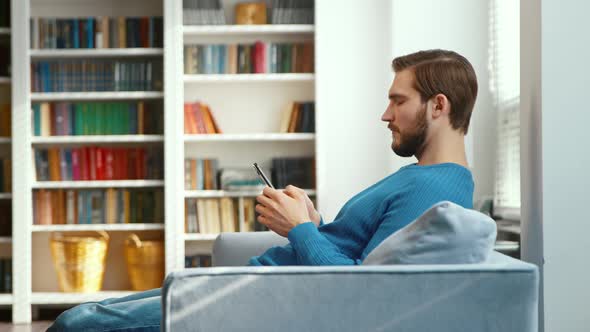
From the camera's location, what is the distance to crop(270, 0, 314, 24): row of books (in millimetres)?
5312

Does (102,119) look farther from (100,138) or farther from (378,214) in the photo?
(378,214)

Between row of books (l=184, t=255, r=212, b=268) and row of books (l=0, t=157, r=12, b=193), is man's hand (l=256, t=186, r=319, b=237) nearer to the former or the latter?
row of books (l=184, t=255, r=212, b=268)

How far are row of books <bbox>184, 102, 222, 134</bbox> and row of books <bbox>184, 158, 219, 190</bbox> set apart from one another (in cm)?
19

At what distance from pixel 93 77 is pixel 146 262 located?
4.02 ft

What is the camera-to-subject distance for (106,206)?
17.7 feet

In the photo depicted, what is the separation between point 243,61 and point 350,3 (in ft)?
2.63

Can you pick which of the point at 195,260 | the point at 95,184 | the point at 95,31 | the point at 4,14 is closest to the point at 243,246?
the point at 195,260

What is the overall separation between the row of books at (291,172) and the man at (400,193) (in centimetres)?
307

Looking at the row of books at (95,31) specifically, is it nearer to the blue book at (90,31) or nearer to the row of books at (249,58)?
the blue book at (90,31)

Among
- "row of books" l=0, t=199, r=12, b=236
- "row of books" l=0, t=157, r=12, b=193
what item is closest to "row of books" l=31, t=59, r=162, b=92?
"row of books" l=0, t=157, r=12, b=193

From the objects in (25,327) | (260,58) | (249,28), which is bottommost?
(25,327)

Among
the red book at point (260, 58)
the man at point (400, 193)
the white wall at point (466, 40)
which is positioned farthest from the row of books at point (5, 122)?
the man at point (400, 193)

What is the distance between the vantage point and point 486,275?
5.01 ft

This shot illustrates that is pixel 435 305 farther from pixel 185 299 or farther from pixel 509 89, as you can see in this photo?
pixel 509 89
